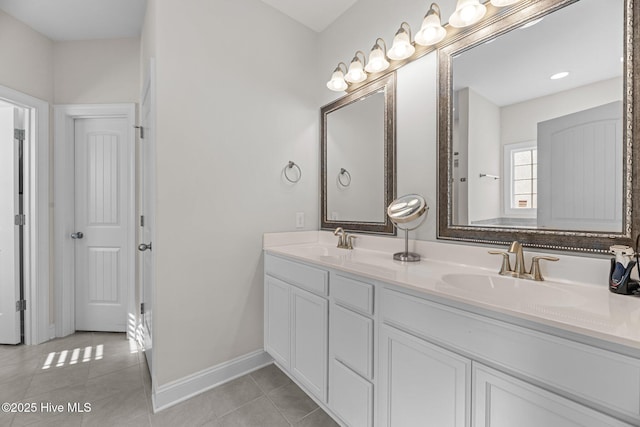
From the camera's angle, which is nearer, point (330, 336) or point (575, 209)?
point (575, 209)

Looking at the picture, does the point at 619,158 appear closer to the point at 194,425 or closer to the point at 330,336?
the point at 330,336

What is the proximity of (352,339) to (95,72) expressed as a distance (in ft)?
10.4

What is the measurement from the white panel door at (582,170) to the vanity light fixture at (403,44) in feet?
2.62

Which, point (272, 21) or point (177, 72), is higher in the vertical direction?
point (272, 21)

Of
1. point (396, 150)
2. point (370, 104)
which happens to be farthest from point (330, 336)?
point (370, 104)

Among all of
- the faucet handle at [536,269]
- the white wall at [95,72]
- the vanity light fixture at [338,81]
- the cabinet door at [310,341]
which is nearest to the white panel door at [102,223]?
the white wall at [95,72]

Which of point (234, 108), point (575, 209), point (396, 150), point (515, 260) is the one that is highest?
point (234, 108)

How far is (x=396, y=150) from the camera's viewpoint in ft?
5.75

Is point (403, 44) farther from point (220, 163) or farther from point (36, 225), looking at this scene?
point (36, 225)

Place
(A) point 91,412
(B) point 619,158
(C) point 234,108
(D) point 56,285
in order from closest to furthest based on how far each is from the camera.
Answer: (B) point 619,158 → (A) point 91,412 → (C) point 234,108 → (D) point 56,285

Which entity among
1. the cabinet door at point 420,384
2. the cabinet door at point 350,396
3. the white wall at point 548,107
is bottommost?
the cabinet door at point 350,396

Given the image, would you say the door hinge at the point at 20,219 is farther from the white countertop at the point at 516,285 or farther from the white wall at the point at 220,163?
the white countertop at the point at 516,285

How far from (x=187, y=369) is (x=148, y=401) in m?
0.27

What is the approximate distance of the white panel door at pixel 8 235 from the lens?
232cm
